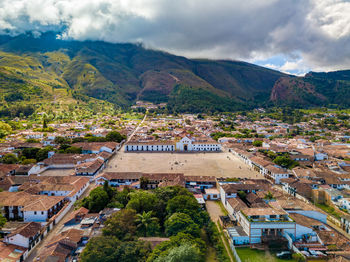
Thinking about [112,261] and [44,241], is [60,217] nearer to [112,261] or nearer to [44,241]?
[44,241]

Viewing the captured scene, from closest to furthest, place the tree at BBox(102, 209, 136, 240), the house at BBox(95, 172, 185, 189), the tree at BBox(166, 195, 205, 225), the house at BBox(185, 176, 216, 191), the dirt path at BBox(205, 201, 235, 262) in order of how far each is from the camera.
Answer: the tree at BBox(102, 209, 136, 240) → the tree at BBox(166, 195, 205, 225) → the dirt path at BBox(205, 201, 235, 262) → the house at BBox(95, 172, 185, 189) → the house at BBox(185, 176, 216, 191)

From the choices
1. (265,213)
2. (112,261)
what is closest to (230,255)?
(265,213)

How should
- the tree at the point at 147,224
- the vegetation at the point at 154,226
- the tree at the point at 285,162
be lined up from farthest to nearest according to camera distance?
the tree at the point at 285,162 < the tree at the point at 147,224 < the vegetation at the point at 154,226

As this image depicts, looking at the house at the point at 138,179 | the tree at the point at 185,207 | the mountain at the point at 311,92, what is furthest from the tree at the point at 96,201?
the mountain at the point at 311,92

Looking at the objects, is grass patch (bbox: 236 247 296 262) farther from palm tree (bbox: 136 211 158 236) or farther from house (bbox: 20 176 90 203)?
house (bbox: 20 176 90 203)

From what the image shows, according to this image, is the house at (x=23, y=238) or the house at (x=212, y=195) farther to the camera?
the house at (x=212, y=195)

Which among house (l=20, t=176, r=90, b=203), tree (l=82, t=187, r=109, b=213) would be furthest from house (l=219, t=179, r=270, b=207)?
house (l=20, t=176, r=90, b=203)

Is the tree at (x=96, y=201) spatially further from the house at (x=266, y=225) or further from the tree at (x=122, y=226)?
the house at (x=266, y=225)
